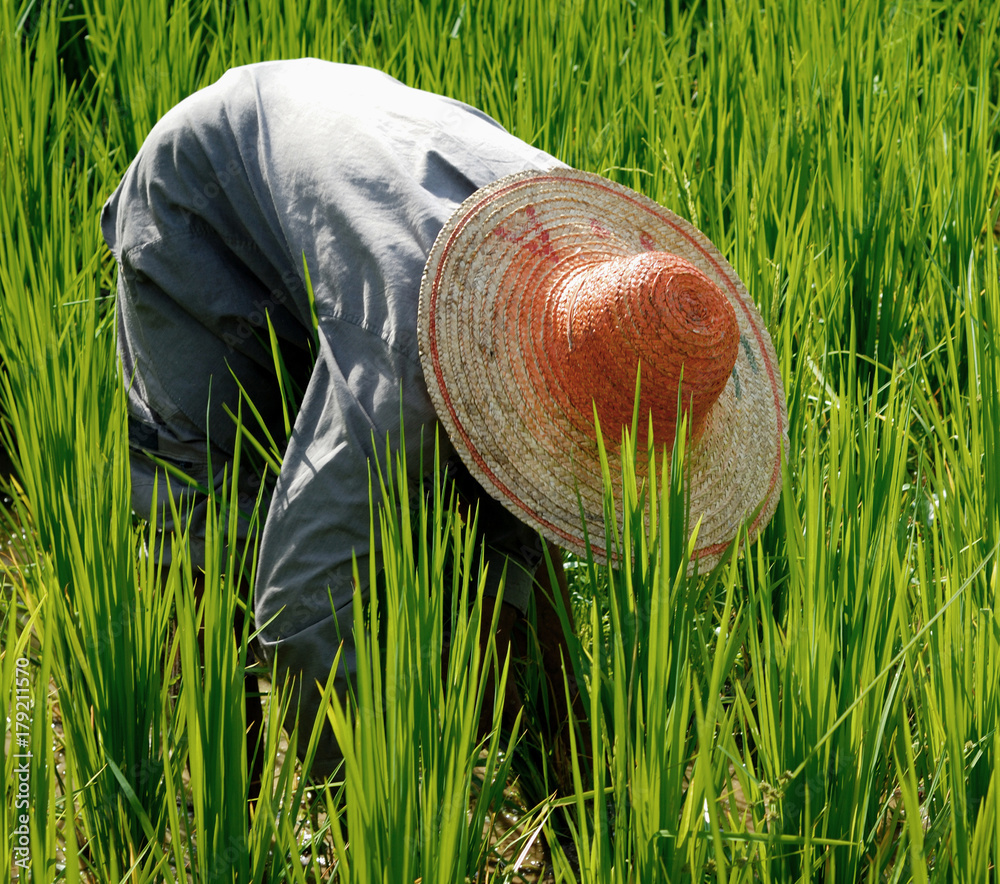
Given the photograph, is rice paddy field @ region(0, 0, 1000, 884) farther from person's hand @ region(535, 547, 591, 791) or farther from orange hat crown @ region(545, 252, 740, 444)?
orange hat crown @ region(545, 252, 740, 444)

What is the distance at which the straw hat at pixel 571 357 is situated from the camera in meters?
1.12

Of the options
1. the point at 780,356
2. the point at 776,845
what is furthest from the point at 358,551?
the point at 780,356

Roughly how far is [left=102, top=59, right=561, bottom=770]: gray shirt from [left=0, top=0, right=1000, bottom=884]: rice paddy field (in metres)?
0.08

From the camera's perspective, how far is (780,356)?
1.70 m

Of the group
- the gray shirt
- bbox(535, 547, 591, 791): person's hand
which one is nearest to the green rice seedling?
the gray shirt

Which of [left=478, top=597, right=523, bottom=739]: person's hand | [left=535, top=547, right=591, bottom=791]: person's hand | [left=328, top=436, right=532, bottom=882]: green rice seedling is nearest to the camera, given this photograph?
[left=328, top=436, right=532, bottom=882]: green rice seedling

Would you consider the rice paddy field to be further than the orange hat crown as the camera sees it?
No

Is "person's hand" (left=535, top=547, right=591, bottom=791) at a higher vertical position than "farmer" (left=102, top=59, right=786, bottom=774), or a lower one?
lower

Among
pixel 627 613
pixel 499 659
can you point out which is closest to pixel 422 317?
pixel 627 613

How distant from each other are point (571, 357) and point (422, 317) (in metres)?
0.17

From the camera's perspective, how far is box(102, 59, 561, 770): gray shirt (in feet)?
3.84

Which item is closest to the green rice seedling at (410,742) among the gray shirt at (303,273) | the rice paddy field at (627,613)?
the rice paddy field at (627,613)

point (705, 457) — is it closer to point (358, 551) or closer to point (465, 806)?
point (358, 551)

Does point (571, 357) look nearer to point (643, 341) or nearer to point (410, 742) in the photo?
point (643, 341)
